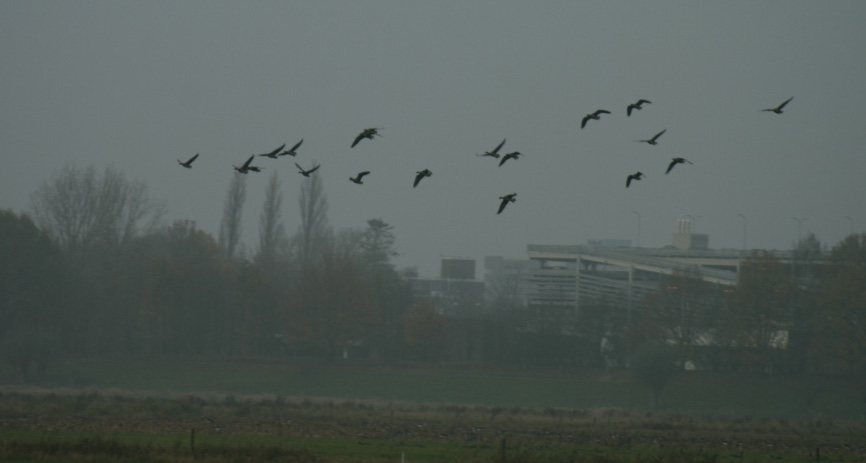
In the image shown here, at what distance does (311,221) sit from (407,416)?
224 feet

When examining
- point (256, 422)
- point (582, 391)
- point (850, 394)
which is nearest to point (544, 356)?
point (582, 391)

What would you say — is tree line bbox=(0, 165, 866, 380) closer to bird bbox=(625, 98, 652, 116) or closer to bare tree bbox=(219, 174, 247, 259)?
bare tree bbox=(219, 174, 247, 259)

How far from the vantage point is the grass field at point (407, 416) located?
3197cm

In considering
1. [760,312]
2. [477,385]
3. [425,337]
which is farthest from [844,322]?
[425,337]

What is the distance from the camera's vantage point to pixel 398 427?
4391 cm

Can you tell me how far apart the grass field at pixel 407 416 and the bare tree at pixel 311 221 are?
1311 inches

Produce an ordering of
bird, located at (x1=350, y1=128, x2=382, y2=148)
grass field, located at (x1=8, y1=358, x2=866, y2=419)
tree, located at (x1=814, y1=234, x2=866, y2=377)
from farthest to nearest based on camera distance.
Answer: tree, located at (x1=814, y1=234, x2=866, y2=377)
grass field, located at (x1=8, y1=358, x2=866, y2=419)
bird, located at (x1=350, y1=128, x2=382, y2=148)

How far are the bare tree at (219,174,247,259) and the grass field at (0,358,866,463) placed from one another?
3243 cm

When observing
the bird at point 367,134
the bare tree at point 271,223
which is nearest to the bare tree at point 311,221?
the bare tree at point 271,223

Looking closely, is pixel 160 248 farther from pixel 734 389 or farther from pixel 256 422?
pixel 256 422

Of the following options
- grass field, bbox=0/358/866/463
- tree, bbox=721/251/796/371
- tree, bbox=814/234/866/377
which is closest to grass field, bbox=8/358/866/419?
grass field, bbox=0/358/866/463

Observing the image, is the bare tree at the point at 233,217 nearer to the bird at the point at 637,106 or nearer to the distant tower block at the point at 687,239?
the distant tower block at the point at 687,239

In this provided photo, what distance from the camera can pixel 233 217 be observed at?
378 ft

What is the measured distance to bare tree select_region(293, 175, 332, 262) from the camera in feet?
381
